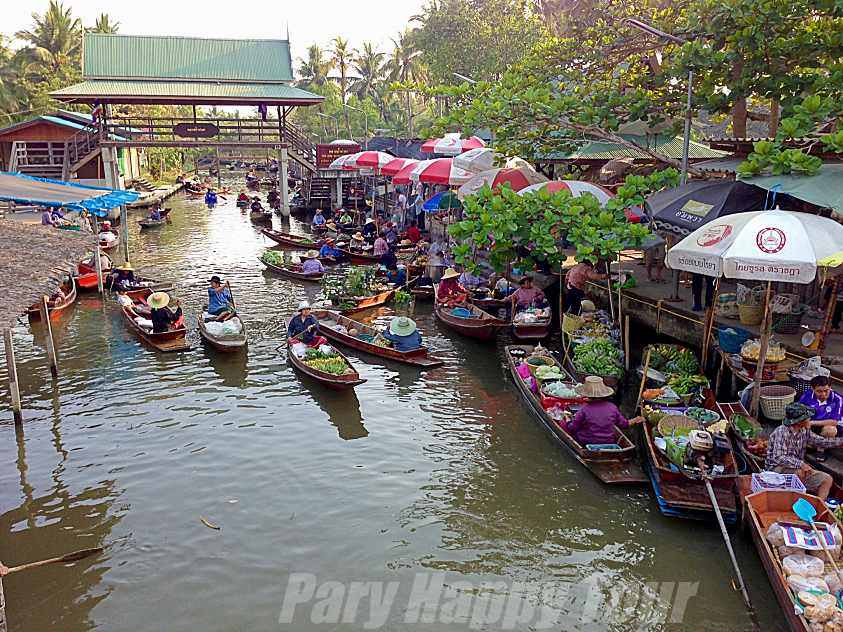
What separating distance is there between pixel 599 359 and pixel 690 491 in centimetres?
407

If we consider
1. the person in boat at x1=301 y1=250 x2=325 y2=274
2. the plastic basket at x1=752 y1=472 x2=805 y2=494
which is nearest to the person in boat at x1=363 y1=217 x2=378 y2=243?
the person in boat at x1=301 y1=250 x2=325 y2=274

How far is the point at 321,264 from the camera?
77.3 feet

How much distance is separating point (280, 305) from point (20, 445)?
9.27 m

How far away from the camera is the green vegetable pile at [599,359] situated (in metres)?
12.1

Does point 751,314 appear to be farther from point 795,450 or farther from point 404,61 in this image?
point 404,61

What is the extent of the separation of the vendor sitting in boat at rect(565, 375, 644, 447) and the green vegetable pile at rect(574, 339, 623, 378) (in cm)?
226

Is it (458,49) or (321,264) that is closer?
(321,264)

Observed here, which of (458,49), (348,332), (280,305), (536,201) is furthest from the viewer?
(458,49)

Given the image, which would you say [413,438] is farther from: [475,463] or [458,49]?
[458,49]

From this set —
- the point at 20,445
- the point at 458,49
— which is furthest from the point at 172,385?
the point at 458,49

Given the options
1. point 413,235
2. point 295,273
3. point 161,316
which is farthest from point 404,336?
point 413,235

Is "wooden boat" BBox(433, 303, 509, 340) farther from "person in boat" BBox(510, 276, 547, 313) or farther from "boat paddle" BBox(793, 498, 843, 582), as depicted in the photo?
"boat paddle" BBox(793, 498, 843, 582)

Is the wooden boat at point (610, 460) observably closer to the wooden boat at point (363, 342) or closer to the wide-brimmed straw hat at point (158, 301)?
the wooden boat at point (363, 342)

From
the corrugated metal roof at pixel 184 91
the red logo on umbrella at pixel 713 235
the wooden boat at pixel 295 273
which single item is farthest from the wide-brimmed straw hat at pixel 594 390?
the corrugated metal roof at pixel 184 91
